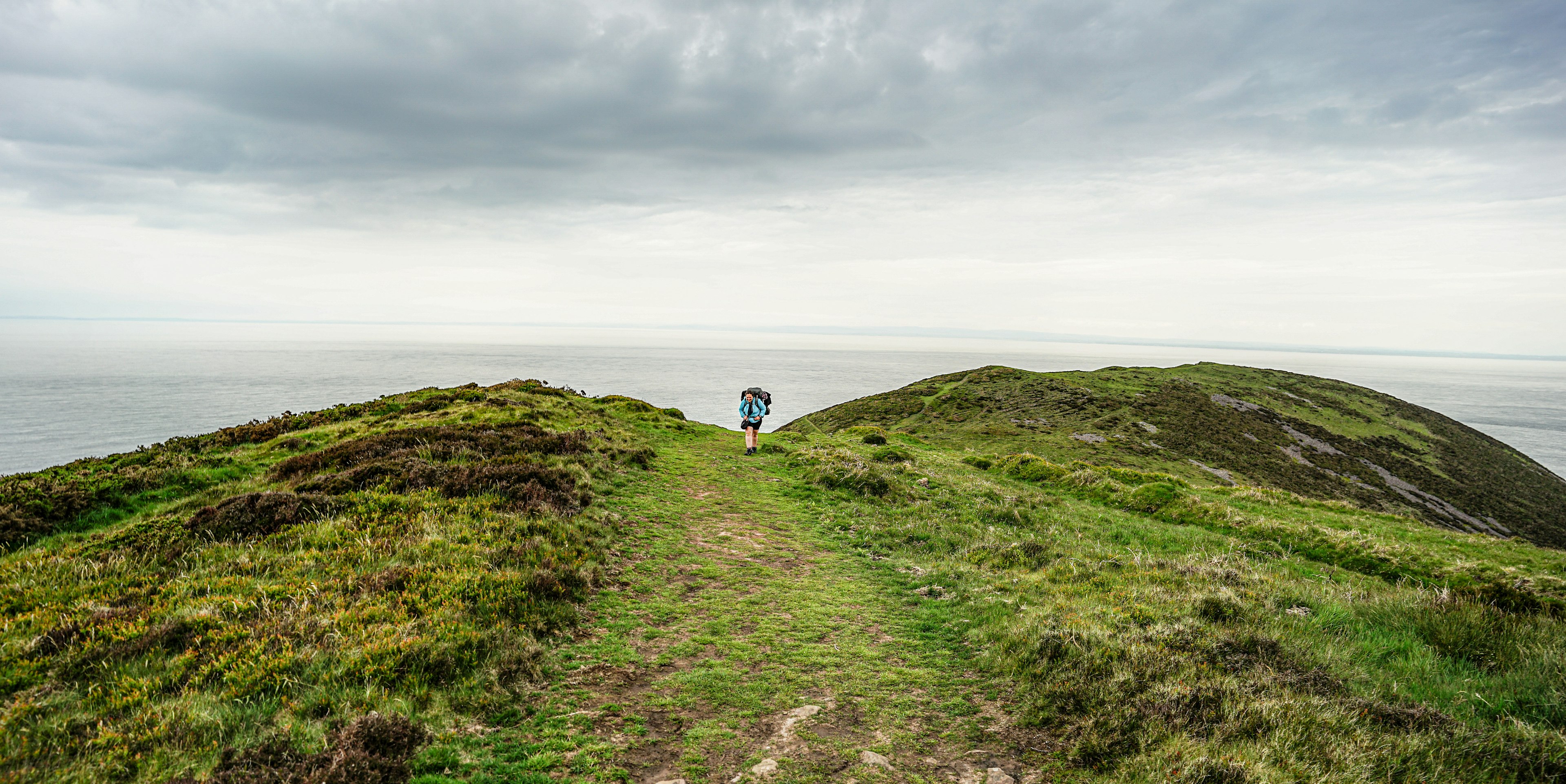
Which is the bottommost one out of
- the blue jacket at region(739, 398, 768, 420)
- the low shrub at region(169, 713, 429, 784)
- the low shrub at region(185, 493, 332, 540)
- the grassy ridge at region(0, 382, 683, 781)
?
the low shrub at region(169, 713, 429, 784)

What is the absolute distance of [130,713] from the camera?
18.7ft

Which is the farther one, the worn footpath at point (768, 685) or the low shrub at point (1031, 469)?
the low shrub at point (1031, 469)

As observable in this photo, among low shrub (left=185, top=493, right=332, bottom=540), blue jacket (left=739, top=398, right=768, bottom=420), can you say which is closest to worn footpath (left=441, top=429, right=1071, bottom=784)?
low shrub (left=185, top=493, right=332, bottom=540)

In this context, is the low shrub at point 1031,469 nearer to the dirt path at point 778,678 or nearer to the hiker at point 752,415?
the hiker at point 752,415

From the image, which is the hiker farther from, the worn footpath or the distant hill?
the distant hill

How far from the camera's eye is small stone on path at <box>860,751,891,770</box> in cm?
616

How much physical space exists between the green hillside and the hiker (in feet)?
31.5

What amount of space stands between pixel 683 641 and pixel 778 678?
1843mm

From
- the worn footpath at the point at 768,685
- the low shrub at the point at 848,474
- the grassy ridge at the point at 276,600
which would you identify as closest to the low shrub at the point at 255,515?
the grassy ridge at the point at 276,600

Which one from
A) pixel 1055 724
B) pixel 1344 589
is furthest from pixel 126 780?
pixel 1344 589

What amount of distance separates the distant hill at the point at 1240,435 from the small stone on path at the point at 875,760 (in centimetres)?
4525

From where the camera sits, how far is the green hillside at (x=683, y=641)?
5773 mm

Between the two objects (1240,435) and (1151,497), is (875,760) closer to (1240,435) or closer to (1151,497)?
(1151,497)

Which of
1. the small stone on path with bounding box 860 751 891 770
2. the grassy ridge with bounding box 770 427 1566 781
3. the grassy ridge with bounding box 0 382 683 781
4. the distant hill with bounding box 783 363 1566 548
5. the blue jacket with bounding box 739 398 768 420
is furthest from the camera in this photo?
the distant hill with bounding box 783 363 1566 548
